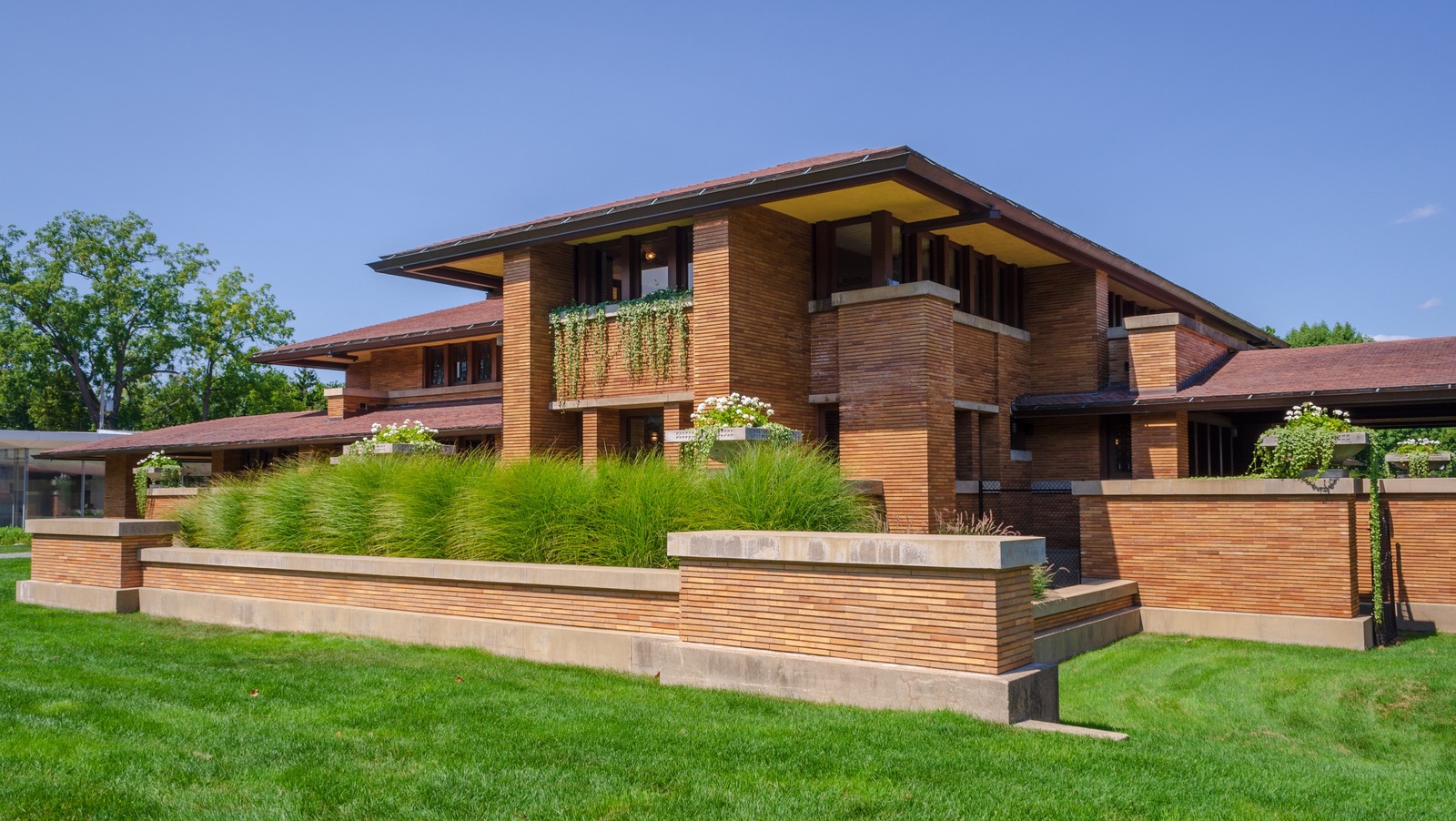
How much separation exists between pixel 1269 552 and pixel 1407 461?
20.5ft

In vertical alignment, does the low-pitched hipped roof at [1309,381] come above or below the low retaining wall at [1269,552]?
above

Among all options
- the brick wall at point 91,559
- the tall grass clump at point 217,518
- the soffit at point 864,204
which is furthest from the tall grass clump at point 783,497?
the brick wall at point 91,559

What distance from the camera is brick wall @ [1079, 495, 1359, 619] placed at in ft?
45.0

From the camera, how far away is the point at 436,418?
24344 mm

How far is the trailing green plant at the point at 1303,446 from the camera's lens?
14148 millimetres

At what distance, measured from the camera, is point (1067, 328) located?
21.5 meters

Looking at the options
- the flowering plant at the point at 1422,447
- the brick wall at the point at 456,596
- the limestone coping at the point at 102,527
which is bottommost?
the brick wall at the point at 456,596

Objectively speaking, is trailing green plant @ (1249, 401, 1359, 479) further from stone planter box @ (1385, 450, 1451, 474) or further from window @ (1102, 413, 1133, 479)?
window @ (1102, 413, 1133, 479)

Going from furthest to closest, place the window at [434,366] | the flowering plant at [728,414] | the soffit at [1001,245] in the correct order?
1. the window at [434,366]
2. the soffit at [1001,245]
3. the flowering plant at [728,414]

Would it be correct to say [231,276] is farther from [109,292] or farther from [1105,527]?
[1105,527]

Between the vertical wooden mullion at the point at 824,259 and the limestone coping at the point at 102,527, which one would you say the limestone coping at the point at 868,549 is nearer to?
the limestone coping at the point at 102,527

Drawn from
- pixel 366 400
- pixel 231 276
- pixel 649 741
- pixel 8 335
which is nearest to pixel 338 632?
pixel 649 741

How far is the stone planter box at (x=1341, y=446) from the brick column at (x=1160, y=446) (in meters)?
3.65

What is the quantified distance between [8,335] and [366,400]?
35.1 metres
